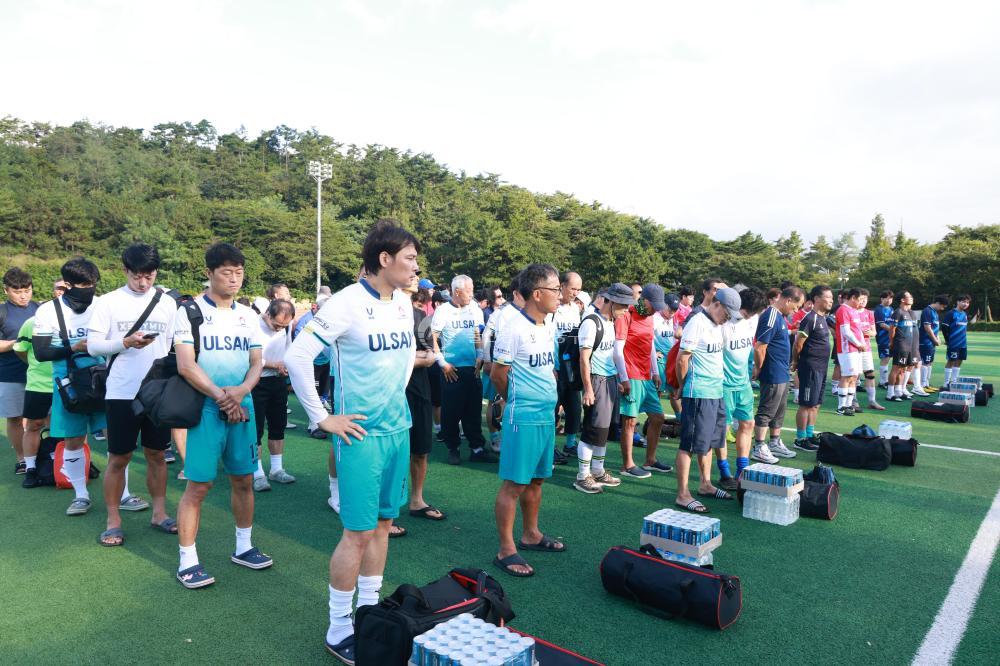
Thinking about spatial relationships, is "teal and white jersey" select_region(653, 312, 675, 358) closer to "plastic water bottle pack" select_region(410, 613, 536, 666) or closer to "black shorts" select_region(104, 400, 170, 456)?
"black shorts" select_region(104, 400, 170, 456)

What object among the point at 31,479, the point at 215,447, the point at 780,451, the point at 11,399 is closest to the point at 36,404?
the point at 11,399

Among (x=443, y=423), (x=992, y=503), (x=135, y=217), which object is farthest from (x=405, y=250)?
(x=135, y=217)

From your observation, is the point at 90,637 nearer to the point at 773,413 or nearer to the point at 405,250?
the point at 405,250

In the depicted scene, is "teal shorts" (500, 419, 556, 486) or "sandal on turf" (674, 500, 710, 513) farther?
"sandal on turf" (674, 500, 710, 513)

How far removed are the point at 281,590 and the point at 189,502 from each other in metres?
0.81

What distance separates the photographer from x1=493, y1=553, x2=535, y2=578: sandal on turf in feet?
14.0

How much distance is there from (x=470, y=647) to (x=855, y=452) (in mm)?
6292

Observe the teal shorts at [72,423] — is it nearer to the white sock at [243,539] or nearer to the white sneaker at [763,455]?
the white sock at [243,539]

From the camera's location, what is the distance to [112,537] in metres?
4.64

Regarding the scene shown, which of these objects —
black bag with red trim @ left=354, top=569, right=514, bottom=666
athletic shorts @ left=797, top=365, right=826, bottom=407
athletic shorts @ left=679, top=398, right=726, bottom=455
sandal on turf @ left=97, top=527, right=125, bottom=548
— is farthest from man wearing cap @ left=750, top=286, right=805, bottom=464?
sandal on turf @ left=97, top=527, right=125, bottom=548

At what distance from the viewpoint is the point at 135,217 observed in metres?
54.8

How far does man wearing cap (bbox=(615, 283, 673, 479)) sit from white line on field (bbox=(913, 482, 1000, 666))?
9.38ft

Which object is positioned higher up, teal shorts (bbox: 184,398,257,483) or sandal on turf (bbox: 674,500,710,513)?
teal shorts (bbox: 184,398,257,483)

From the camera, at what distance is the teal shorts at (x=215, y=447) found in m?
3.87
